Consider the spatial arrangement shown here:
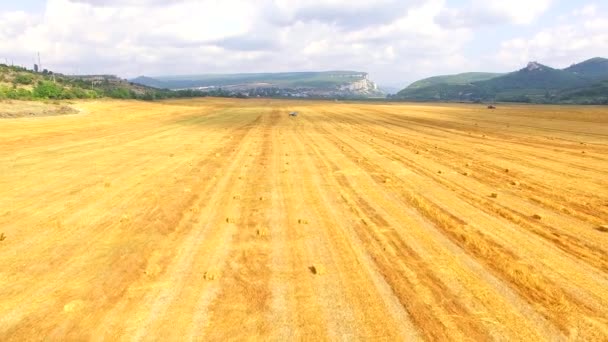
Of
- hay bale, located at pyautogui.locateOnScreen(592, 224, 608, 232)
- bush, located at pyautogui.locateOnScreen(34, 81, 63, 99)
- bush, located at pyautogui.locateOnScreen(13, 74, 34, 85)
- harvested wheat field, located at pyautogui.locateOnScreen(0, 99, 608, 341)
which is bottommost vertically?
harvested wheat field, located at pyautogui.locateOnScreen(0, 99, 608, 341)

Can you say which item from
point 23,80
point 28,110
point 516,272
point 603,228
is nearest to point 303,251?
point 516,272

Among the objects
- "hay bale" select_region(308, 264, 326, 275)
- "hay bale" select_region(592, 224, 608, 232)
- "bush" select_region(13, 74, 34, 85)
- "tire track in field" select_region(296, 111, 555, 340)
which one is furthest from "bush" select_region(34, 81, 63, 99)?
"hay bale" select_region(592, 224, 608, 232)

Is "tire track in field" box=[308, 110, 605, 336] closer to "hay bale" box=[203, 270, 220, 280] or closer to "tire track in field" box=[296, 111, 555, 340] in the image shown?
"tire track in field" box=[296, 111, 555, 340]

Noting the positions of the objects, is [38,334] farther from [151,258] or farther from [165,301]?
[151,258]

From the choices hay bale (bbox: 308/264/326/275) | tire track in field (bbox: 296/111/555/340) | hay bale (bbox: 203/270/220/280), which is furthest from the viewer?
hay bale (bbox: 308/264/326/275)

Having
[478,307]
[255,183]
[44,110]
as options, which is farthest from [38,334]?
[44,110]

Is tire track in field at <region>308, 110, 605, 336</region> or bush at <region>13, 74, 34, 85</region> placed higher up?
bush at <region>13, 74, 34, 85</region>
